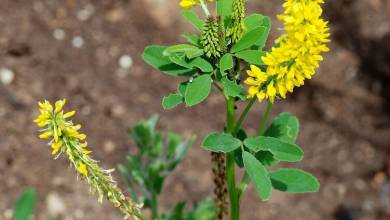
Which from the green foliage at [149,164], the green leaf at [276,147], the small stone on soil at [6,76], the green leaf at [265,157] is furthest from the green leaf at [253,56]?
the small stone on soil at [6,76]

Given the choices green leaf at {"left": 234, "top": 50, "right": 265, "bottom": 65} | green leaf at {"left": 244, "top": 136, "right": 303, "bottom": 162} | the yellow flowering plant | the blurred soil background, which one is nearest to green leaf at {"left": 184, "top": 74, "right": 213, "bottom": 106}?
the yellow flowering plant

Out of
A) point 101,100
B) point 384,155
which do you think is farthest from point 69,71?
point 384,155

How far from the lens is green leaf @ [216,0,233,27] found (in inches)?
67.4

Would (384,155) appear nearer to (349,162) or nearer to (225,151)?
(349,162)

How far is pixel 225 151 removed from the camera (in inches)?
67.4

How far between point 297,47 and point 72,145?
0.51 meters

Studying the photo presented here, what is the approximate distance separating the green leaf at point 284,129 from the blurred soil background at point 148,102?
1.74 m

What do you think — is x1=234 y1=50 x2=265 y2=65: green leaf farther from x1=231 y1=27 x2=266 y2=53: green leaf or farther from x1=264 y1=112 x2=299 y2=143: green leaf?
x1=264 y1=112 x2=299 y2=143: green leaf

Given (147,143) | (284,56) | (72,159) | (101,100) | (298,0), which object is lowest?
(101,100)

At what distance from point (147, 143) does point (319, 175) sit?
1.60 m

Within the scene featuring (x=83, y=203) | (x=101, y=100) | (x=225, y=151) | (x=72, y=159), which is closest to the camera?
(x=72, y=159)

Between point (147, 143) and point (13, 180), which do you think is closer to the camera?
point (147, 143)

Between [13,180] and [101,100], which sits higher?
[101,100]

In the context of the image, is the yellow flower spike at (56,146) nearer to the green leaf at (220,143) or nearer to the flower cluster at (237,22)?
the green leaf at (220,143)
